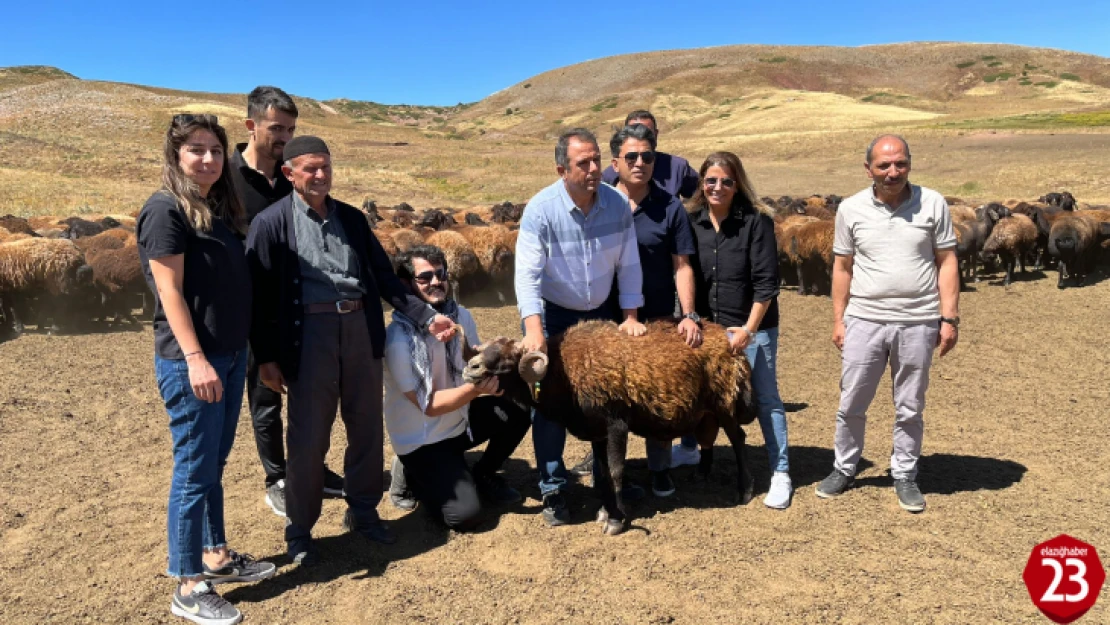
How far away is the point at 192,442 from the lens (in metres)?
3.40

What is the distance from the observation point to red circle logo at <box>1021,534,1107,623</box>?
346 cm

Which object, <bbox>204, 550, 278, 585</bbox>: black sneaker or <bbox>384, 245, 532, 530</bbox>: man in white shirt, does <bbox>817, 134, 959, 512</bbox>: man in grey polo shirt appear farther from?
<bbox>204, 550, 278, 585</bbox>: black sneaker

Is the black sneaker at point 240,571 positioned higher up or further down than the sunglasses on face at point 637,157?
further down

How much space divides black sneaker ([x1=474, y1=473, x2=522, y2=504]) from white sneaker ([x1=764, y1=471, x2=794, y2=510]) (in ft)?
5.68

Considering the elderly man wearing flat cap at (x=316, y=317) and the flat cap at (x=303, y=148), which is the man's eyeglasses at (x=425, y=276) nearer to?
the elderly man wearing flat cap at (x=316, y=317)

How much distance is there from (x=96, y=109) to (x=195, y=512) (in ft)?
276

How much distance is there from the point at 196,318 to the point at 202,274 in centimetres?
21

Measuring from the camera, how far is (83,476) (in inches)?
221

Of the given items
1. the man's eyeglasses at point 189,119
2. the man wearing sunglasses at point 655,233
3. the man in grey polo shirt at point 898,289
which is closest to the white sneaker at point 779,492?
the man in grey polo shirt at point 898,289

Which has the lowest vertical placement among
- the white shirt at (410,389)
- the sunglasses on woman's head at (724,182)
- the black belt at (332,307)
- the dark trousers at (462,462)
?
the dark trousers at (462,462)

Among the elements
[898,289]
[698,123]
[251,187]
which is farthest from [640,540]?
[698,123]

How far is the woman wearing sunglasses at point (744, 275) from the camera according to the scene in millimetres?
4559

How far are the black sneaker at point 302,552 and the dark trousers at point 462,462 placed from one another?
76 cm

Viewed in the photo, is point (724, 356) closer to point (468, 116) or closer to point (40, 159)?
point (40, 159)
